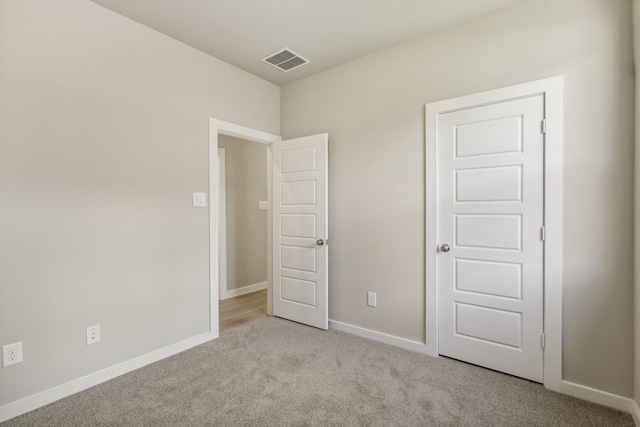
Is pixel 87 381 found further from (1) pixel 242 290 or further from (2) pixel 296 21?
(2) pixel 296 21

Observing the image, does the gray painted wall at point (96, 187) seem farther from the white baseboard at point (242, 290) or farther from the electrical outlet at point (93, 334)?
the white baseboard at point (242, 290)

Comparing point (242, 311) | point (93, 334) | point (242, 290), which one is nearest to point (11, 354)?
point (93, 334)

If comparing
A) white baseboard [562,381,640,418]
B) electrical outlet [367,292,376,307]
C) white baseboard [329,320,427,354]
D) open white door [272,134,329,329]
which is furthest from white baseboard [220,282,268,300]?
white baseboard [562,381,640,418]

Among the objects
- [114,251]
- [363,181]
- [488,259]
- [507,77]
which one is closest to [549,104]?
[507,77]

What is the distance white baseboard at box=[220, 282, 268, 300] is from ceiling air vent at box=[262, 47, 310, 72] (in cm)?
312

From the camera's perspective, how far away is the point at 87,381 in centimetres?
213

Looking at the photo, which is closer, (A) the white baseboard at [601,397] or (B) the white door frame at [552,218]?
(A) the white baseboard at [601,397]

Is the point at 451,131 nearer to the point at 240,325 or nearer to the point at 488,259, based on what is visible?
the point at 488,259

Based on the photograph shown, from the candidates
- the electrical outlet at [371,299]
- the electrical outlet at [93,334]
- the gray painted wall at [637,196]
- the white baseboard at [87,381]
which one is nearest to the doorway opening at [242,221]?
the white baseboard at [87,381]

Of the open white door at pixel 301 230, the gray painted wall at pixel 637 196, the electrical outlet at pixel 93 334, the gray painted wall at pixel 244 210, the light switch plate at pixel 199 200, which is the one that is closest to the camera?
the gray painted wall at pixel 637 196

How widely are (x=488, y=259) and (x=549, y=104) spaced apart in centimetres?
116

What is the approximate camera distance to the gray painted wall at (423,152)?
6.20ft

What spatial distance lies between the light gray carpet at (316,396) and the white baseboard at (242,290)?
177 cm

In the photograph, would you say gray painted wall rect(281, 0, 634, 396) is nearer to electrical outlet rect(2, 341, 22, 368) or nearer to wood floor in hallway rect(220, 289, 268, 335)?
wood floor in hallway rect(220, 289, 268, 335)
